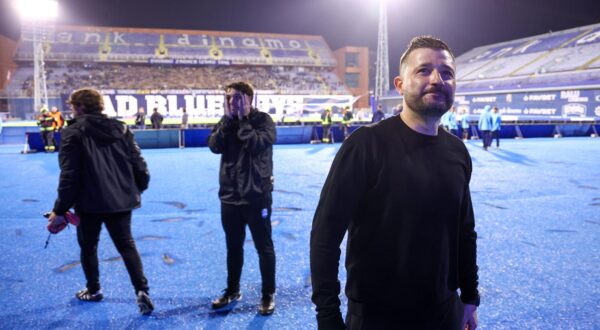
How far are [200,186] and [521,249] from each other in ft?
21.0

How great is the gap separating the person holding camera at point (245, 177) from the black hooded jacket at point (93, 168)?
79cm

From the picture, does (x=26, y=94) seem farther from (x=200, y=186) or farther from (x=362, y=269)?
(x=362, y=269)

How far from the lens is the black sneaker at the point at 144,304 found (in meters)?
3.44

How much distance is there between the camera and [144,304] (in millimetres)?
3441

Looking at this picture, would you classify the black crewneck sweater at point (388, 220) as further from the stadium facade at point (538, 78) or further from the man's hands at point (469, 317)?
the stadium facade at point (538, 78)

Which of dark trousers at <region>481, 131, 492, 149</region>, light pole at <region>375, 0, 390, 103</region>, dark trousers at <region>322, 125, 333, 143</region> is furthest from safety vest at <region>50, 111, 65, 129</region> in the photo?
light pole at <region>375, 0, 390, 103</region>

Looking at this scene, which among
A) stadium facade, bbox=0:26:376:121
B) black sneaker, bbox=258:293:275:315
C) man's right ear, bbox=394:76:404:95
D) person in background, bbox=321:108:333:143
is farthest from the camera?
stadium facade, bbox=0:26:376:121

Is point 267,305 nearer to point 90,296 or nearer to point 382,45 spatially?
point 90,296

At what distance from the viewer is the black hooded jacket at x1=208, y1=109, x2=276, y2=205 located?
3.32 meters

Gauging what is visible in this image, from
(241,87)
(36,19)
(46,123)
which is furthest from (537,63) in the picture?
(241,87)

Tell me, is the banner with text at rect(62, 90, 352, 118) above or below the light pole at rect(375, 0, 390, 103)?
below

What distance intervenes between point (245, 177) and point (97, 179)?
1155 millimetres

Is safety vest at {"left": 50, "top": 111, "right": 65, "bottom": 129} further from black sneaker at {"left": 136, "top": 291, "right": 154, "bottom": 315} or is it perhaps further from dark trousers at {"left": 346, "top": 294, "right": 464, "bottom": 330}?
dark trousers at {"left": 346, "top": 294, "right": 464, "bottom": 330}

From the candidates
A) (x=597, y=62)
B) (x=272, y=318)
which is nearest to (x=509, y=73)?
(x=597, y=62)
